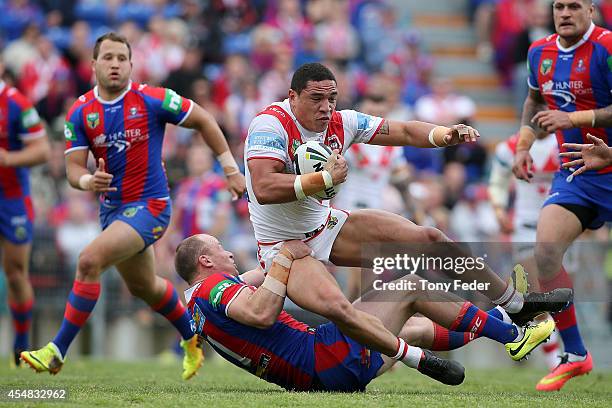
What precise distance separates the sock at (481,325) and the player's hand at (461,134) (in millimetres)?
1195

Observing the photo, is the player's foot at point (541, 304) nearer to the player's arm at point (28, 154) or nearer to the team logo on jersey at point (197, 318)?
Result: the team logo on jersey at point (197, 318)

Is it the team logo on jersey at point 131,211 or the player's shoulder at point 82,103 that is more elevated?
the player's shoulder at point 82,103

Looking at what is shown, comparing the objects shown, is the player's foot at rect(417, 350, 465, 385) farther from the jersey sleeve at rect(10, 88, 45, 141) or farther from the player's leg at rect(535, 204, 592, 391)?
the jersey sleeve at rect(10, 88, 45, 141)

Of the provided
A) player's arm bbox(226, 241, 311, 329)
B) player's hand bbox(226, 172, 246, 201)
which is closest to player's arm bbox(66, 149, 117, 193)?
player's hand bbox(226, 172, 246, 201)

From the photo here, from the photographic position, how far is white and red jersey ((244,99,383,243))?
7.93m

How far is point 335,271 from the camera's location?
1429 centimetres

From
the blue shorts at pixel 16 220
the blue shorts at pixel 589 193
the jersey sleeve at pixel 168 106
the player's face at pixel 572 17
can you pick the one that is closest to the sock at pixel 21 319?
the blue shorts at pixel 16 220

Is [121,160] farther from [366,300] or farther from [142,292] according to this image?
[366,300]

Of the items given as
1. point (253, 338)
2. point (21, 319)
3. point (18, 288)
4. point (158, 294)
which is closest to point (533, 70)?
point (253, 338)

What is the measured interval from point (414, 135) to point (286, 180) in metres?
1.29

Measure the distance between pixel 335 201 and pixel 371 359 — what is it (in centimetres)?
672

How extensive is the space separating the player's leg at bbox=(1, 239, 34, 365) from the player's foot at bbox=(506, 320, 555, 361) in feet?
17.5

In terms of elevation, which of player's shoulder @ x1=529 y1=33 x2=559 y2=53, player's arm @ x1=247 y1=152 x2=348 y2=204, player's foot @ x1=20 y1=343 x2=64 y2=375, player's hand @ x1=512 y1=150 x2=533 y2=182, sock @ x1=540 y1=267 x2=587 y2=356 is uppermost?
player's shoulder @ x1=529 y1=33 x2=559 y2=53

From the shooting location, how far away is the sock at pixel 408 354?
7.55 m
